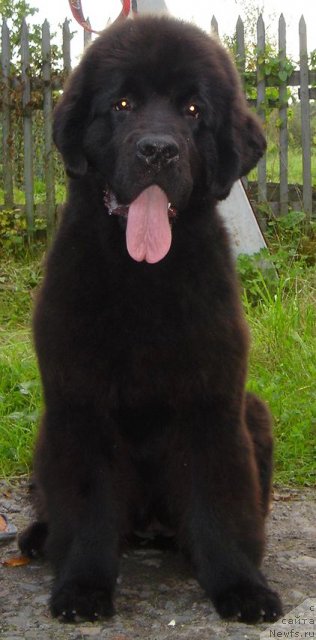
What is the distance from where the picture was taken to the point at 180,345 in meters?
2.83

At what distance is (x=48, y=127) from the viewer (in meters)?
8.38

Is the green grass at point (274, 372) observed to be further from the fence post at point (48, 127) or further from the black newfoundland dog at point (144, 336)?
the fence post at point (48, 127)

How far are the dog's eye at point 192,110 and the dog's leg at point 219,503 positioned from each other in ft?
3.05

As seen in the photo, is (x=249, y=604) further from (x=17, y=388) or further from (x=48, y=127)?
(x=48, y=127)

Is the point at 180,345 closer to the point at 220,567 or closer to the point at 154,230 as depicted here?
the point at 154,230

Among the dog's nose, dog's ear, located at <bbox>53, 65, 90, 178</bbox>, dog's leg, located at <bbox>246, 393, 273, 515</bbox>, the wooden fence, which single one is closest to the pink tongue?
the dog's nose

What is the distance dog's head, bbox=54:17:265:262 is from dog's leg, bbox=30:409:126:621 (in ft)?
2.39

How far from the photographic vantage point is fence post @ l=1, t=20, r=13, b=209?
852cm

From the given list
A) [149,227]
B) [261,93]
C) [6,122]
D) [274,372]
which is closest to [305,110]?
[261,93]

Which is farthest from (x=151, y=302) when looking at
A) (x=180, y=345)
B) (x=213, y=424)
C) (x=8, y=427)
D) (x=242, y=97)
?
(x=8, y=427)

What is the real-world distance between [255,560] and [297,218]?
5.25 m

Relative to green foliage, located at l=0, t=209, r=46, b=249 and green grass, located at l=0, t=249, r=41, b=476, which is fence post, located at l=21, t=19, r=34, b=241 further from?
green grass, located at l=0, t=249, r=41, b=476

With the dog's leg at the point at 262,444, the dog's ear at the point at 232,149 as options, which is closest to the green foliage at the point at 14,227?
the dog's leg at the point at 262,444

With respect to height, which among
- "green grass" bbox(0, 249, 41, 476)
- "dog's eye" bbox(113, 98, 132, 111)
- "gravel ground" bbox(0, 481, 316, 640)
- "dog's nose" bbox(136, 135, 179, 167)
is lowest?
"gravel ground" bbox(0, 481, 316, 640)
